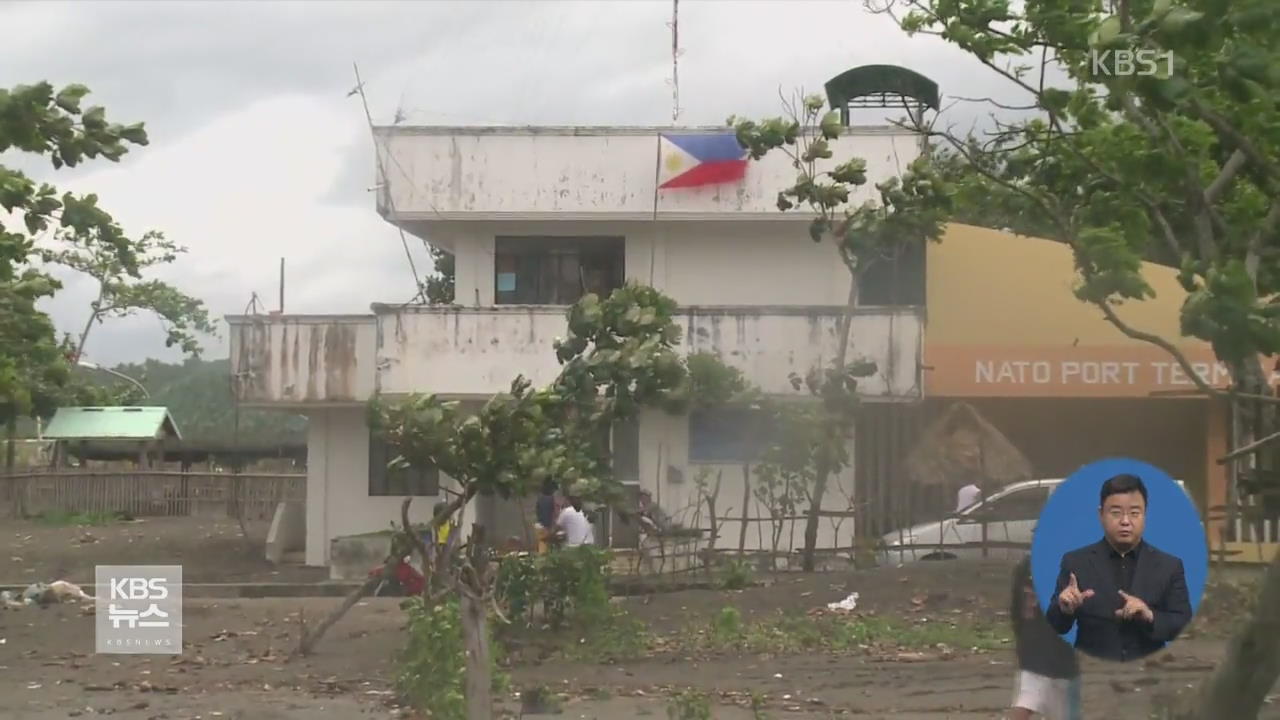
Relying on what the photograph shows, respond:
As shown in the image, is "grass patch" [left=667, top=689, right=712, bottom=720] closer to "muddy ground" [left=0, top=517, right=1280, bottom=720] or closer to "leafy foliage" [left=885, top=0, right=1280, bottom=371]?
"muddy ground" [left=0, top=517, right=1280, bottom=720]

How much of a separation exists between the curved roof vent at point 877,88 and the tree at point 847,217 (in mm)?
4352

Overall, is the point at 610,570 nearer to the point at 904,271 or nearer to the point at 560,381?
the point at 560,381

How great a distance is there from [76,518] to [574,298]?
606 inches

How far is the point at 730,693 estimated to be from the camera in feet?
36.5

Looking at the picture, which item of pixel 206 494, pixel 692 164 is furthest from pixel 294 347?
pixel 206 494

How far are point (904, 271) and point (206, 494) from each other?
18.5 m

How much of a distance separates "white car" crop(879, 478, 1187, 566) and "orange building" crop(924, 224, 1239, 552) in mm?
3145

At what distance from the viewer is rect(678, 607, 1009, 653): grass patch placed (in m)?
13.0

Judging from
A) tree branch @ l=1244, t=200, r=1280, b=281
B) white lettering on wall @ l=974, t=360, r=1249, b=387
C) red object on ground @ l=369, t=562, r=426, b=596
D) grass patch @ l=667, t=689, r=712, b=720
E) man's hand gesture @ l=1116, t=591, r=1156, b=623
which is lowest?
grass patch @ l=667, t=689, r=712, b=720

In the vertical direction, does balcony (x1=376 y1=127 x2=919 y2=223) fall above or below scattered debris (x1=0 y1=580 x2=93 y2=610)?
above

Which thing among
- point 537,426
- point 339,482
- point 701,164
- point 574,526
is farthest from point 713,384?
point 537,426
